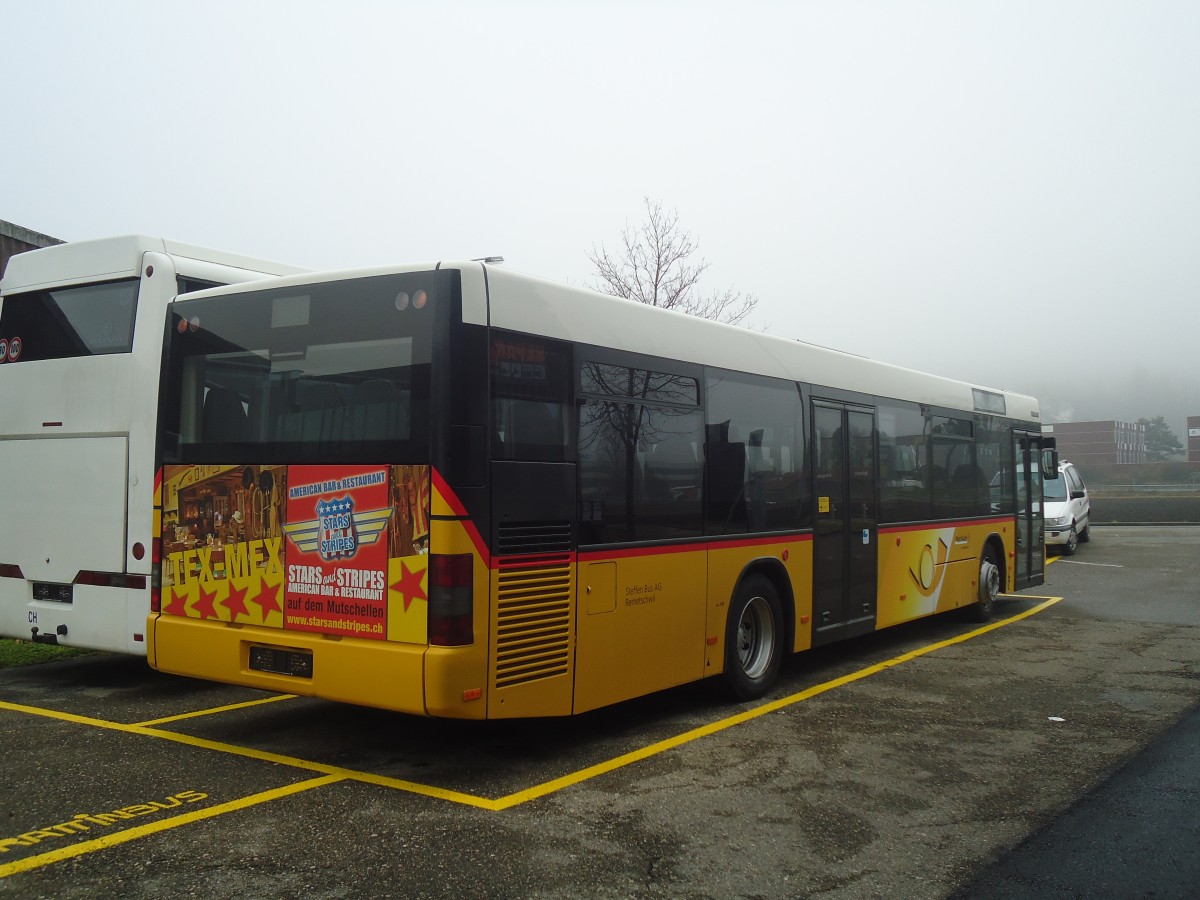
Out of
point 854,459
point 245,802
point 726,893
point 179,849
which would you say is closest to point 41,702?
point 245,802

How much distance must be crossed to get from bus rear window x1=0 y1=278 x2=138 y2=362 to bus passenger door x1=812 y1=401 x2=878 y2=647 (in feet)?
19.1

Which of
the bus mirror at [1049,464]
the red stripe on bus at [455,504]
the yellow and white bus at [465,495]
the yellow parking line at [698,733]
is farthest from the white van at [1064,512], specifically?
the red stripe on bus at [455,504]

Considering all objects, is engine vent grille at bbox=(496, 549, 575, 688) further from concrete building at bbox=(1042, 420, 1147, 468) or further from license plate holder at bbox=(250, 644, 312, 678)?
concrete building at bbox=(1042, 420, 1147, 468)

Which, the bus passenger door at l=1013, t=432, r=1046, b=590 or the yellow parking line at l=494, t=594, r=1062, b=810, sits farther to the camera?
the bus passenger door at l=1013, t=432, r=1046, b=590

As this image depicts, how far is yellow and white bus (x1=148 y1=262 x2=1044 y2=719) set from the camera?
5527 millimetres

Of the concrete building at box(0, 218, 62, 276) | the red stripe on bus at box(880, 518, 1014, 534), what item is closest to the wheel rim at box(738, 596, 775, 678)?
the red stripe on bus at box(880, 518, 1014, 534)

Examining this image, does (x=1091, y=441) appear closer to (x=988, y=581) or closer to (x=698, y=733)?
(x=988, y=581)

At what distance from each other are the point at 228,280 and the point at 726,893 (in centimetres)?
621

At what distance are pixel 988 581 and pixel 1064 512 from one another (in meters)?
10.1

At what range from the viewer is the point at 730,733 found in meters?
7.03

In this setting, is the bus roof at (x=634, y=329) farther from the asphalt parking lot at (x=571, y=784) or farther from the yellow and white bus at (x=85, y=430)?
the asphalt parking lot at (x=571, y=784)

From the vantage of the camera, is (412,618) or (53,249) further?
(53,249)

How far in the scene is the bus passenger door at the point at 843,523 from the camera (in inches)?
352

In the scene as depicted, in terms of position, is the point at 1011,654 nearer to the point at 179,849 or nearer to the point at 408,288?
the point at 408,288
